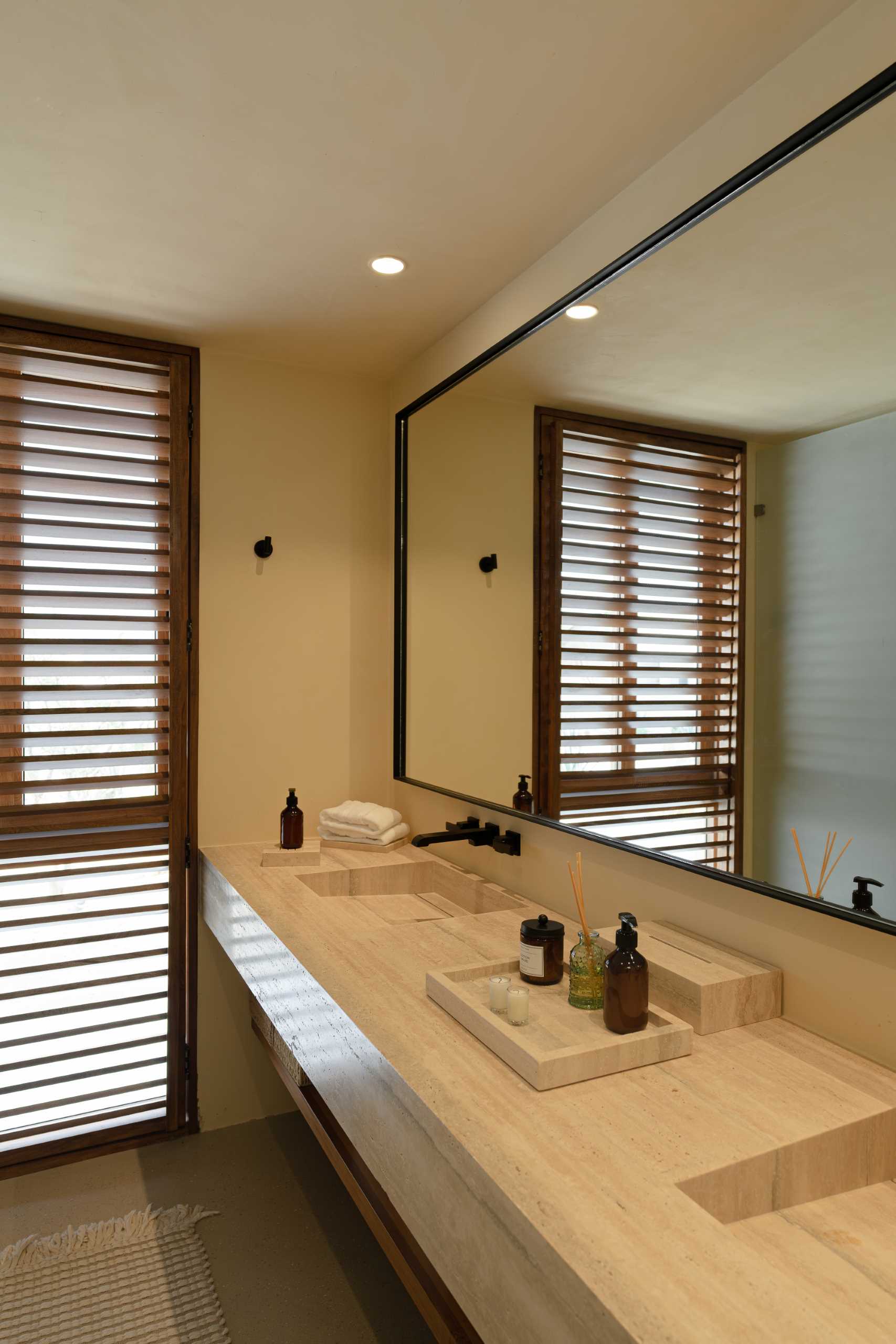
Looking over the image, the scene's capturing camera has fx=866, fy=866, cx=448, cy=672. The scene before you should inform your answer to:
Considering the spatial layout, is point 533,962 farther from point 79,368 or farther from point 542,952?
point 79,368

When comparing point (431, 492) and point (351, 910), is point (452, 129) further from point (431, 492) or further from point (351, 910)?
point (351, 910)

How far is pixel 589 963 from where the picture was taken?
150 cm

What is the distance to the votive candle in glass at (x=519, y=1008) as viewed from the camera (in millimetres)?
1400

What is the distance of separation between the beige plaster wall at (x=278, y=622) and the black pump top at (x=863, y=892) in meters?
1.94

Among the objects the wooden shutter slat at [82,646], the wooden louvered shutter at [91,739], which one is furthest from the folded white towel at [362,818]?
the wooden shutter slat at [82,646]

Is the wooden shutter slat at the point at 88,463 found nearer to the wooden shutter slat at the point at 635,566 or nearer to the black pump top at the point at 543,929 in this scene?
the wooden shutter slat at the point at 635,566

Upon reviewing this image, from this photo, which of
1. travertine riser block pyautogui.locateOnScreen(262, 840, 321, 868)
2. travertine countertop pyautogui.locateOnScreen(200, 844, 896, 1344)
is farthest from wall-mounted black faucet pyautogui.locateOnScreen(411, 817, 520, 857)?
travertine countertop pyautogui.locateOnScreen(200, 844, 896, 1344)

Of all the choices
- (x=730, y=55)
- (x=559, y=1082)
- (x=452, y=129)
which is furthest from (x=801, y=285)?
(x=559, y=1082)

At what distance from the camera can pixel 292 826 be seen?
2680mm

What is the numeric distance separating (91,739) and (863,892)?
211cm

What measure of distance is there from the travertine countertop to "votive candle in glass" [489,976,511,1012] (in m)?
0.07

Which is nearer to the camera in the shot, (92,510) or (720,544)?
(720,544)

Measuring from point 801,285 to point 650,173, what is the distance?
0.51m

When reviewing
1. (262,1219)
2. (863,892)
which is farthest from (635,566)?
(262,1219)
